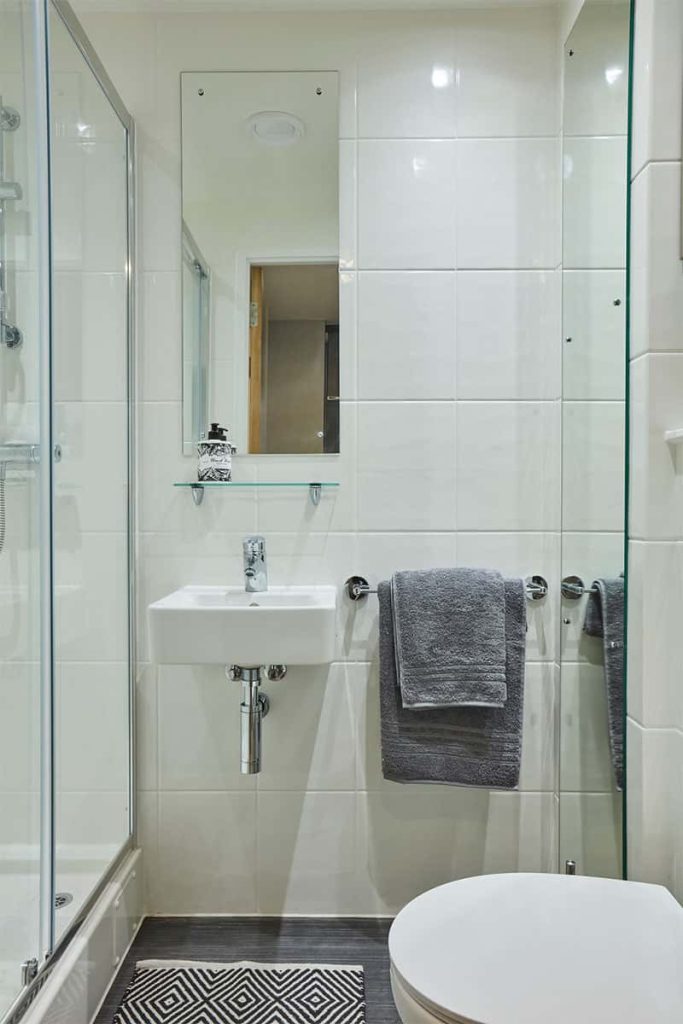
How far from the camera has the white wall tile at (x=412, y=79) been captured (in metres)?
1.61

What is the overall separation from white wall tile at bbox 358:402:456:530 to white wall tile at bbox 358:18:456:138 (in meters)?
0.70

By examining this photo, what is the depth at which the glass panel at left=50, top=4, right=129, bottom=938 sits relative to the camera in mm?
1269

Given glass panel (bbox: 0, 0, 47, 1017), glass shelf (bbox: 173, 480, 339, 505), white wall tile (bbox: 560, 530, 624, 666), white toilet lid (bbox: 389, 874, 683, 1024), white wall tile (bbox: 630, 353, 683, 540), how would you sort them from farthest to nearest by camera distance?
glass shelf (bbox: 173, 480, 339, 505) → white wall tile (bbox: 560, 530, 624, 666) → white wall tile (bbox: 630, 353, 683, 540) → glass panel (bbox: 0, 0, 47, 1017) → white toilet lid (bbox: 389, 874, 683, 1024)

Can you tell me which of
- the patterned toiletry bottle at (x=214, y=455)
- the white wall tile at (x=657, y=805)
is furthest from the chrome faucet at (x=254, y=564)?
the white wall tile at (x=657, y=805)

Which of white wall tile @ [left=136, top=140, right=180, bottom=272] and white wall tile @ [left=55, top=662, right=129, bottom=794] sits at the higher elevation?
white wall tile @ [left=136, top=140, right=180, bottom=272]

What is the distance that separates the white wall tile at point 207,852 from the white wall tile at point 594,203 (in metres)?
1.51

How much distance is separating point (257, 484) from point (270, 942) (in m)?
1.10

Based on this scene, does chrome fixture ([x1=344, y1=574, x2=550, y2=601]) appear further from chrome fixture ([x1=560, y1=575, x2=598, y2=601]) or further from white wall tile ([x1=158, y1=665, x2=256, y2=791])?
white wall tile ([x1=158, y1=665, x2=256, y2=791])

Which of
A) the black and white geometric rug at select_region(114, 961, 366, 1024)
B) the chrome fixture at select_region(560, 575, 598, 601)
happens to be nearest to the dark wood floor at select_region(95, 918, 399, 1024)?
the black and white geometric rug at select_region(114, 961, 366, 1024)

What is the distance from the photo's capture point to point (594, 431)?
1.39 m

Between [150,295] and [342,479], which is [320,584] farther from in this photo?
[150,295]

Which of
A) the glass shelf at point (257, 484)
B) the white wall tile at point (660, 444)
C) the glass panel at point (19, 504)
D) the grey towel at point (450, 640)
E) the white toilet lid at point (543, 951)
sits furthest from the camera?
the glass shelf at point (257, 484)

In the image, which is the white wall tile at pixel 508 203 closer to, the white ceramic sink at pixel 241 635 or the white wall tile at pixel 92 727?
the white ceramic sink at pixel 241 635

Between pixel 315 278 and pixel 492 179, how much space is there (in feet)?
1.66
